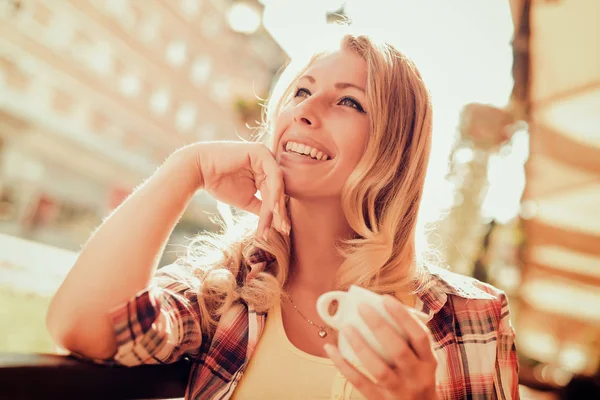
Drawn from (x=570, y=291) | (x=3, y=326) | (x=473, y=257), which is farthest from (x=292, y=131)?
(x=570, y=291)

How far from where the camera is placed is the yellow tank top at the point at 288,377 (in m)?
1.30

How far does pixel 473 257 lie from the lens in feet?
14.0

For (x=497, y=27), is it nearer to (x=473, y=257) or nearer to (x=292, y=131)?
(x=473, y=257)

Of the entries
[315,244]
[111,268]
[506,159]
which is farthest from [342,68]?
[506,159]

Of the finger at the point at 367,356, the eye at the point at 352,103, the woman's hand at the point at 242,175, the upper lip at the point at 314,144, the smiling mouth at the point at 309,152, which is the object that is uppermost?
the eye at the point at 352,103

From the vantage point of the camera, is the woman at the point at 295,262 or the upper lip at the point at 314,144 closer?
the woman at the point at 295,262

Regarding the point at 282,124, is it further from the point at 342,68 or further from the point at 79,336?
the point at 79,336

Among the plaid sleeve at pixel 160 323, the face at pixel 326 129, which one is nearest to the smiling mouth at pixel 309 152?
the face at pixel 326 129

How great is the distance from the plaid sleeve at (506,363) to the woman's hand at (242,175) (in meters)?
0.79

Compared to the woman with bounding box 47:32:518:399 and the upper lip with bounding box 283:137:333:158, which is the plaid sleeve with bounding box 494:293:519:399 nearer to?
the woman with bounding box 47:32:518:399

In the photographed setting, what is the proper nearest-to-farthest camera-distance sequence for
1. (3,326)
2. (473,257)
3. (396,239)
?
1. (396,239)
2. (3,326)
3. (473,257)

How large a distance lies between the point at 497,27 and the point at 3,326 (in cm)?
361

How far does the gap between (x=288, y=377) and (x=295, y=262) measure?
45cm

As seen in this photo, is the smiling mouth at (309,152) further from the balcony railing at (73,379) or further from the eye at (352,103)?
the balcony railing at (73,379)
